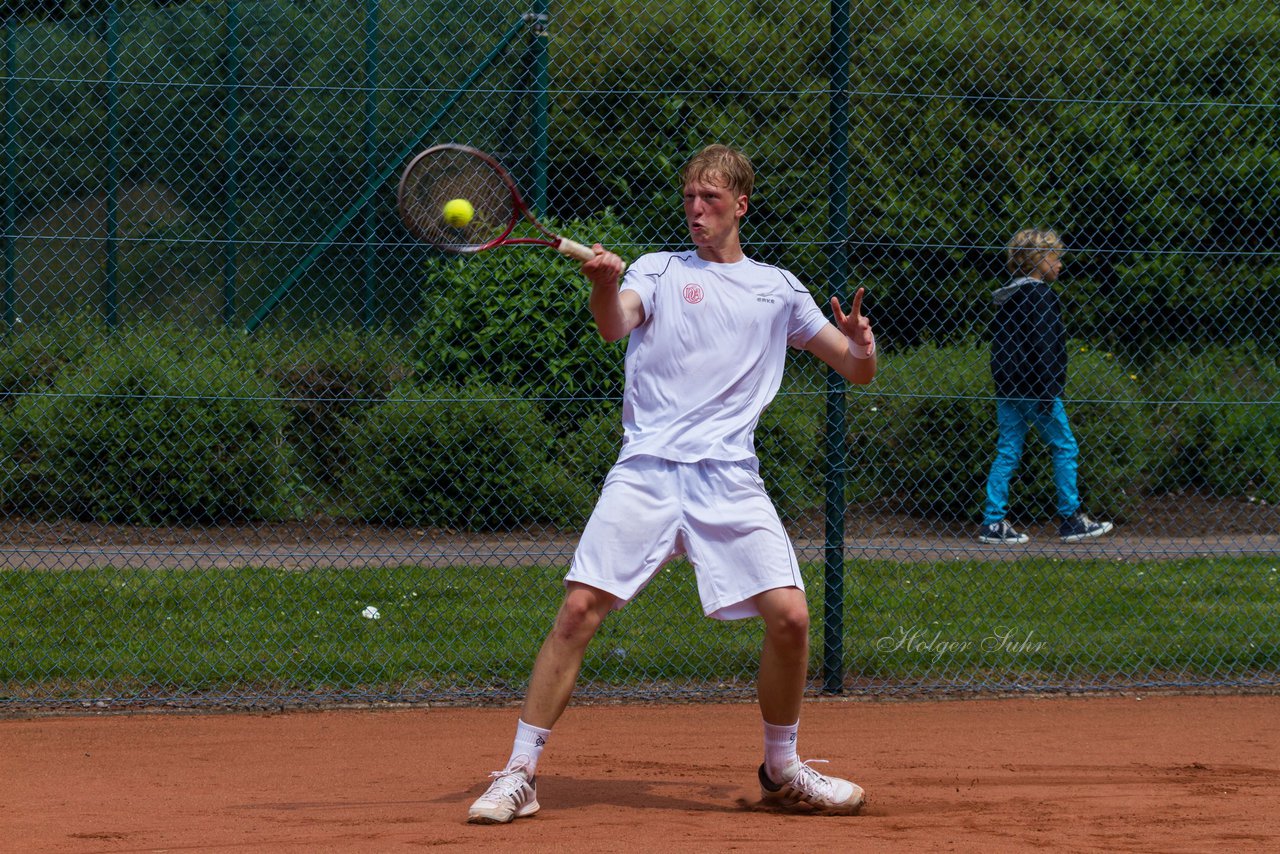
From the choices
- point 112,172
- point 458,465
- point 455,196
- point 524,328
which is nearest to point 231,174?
point 112,172

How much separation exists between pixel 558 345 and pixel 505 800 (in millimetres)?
3826

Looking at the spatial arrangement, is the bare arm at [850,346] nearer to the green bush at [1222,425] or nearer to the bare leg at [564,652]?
the bare leg at [564,652]

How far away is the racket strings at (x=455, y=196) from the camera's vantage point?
13.9ft

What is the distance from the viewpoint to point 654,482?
13.0 feet

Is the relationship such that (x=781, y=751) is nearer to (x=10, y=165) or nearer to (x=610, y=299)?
(x=610, y=299)

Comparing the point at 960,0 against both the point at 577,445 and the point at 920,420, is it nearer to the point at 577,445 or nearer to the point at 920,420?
the point at 920,420

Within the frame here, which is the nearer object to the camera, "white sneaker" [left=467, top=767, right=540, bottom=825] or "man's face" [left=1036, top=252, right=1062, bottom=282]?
"white sneaker" [left=467, top=767, right=540, bottom=825]

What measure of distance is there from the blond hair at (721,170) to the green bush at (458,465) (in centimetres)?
267

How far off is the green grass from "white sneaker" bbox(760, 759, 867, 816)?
167 centimetres

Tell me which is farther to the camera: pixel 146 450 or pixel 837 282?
pixel 146 450

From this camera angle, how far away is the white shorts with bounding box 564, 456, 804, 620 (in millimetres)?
3916

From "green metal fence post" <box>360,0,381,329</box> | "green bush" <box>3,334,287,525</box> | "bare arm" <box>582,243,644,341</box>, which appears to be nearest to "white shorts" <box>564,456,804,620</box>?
"bare arm" <box>582,243,644,341</box>

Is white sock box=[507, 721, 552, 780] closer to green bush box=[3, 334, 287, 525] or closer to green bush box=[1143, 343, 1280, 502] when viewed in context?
green bush box=[3, 334, 287, 525]

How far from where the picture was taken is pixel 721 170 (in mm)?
4059
